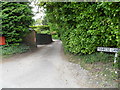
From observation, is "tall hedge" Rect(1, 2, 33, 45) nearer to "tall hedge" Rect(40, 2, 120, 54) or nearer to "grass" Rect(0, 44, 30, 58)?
"grass" Rect(0, 44, 30, 58)

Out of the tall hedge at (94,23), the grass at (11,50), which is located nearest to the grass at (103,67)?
the tall hedge at (94,23)

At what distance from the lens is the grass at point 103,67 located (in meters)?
2.86

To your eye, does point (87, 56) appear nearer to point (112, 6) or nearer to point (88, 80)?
point (88, 80)

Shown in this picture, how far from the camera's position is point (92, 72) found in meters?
3.45

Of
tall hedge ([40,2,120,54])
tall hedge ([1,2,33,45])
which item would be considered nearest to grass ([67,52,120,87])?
tall hedge ([40,2,120,54])

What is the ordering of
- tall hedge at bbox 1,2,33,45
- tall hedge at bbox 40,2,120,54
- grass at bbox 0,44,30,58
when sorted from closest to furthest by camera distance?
tall hedge at bbox 40,2,120,54
grass at bbox 0,44,30,58
tall hedge at bbox 1,2,33,45

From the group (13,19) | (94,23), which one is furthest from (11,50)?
(94,23)

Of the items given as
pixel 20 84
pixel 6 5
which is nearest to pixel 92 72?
pixel 20 84

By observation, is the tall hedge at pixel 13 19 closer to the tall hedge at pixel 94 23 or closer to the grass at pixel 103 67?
the tall hedge at pixel 94 23

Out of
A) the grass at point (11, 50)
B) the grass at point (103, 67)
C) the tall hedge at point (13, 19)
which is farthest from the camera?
the tall hedge at point (13, 19)

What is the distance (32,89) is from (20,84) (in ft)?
1.69

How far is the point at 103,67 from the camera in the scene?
11.5ft

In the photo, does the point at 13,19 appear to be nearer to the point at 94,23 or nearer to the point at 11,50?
the point at 11,50

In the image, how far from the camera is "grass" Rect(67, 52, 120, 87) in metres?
2.86
